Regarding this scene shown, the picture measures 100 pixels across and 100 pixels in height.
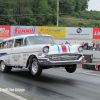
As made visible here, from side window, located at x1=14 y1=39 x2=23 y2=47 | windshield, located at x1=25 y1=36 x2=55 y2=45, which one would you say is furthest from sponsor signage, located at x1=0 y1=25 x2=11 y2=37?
windshield, located at x1=25 y1=36 x2=55 y2=45

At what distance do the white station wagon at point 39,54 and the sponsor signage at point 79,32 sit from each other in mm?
24773

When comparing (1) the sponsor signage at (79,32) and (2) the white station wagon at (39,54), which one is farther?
(1) the sponsor signage at (79,32)

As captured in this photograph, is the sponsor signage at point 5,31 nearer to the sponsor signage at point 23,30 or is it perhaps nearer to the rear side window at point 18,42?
the sponsor signage at point 23,30

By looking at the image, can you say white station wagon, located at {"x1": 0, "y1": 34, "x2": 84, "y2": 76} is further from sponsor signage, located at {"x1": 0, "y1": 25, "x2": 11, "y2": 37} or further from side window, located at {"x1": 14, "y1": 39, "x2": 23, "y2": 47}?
sponsor signage, located at {"x1": 0, "y1": 25, "x2": 11, "y2": 37}

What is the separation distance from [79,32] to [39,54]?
27.5 meters

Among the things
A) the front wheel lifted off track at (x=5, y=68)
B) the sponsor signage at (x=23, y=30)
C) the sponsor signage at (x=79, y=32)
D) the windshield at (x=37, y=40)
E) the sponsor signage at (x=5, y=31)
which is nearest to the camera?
the windshield at (x=37, y=40)

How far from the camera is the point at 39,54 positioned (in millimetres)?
8469

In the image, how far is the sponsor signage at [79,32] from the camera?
115 ft

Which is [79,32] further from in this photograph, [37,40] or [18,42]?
[37,40]

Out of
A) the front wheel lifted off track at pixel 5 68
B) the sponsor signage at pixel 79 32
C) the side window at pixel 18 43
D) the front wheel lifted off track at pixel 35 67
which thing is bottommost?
the front wheel lifted off track at pixel 5 68

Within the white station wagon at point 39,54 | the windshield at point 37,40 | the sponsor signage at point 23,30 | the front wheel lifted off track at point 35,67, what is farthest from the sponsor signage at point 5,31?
the front wheel lifted off track at point 35,67

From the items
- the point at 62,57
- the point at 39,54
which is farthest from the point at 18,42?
the point at 62,57

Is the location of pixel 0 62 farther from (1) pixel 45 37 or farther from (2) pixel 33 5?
(2) pixel 33 5


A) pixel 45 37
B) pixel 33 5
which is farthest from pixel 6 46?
pixel 33 5
